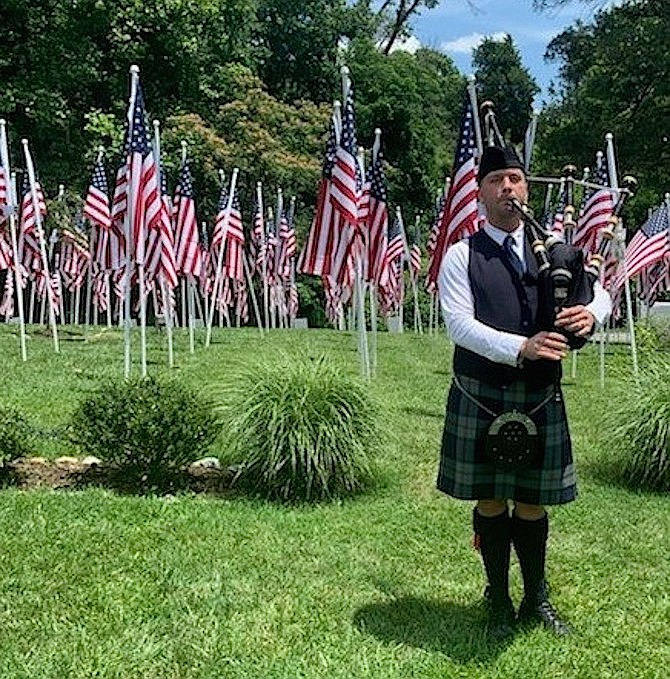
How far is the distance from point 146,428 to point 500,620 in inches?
113

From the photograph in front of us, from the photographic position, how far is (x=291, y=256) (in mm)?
24031

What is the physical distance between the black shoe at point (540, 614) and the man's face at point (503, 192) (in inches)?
59.1

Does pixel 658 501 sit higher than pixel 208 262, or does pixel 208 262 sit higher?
pixel 208 262

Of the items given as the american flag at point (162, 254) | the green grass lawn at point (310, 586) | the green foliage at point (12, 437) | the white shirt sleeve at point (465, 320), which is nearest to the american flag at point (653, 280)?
the american flag at point (162, 254)

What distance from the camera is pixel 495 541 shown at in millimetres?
3771

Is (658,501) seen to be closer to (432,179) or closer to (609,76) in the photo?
(609,76)

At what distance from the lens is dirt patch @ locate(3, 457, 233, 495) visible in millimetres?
6219

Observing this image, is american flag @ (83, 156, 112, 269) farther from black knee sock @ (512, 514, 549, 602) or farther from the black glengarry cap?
black knee sock @ (512, 514, 549, 602)

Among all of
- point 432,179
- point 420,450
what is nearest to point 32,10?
point 432,179

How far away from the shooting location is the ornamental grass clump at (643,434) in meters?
6.44

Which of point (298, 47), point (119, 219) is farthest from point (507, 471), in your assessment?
point (298, 47)

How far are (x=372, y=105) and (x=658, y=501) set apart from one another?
94.0ft

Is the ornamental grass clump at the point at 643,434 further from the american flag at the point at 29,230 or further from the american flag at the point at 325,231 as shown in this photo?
the american flag at the point at 29,230

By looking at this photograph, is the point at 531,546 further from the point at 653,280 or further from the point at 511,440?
the point at 653,280
